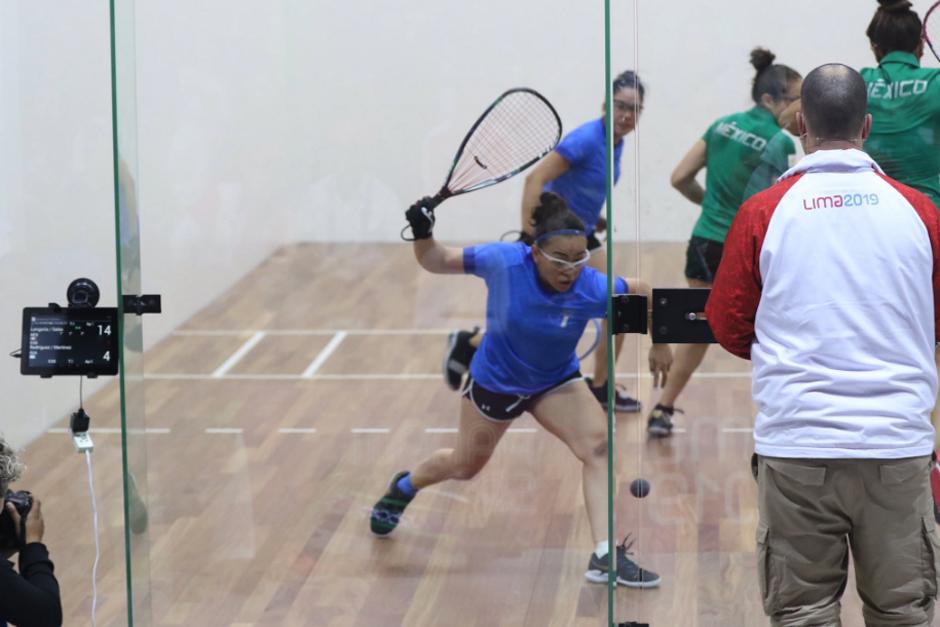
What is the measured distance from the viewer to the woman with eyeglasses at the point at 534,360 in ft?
9.91

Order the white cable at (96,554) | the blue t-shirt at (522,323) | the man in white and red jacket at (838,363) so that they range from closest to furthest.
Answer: the man in white and red jacket at (838,363), the blue t-shirt at (522,323), the white cable at (96,554)

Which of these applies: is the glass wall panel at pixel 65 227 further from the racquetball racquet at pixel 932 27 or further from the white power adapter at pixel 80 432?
the racquetball racquet at pixel 932 27

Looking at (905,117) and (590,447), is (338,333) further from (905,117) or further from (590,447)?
(905,117)

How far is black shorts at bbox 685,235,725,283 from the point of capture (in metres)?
2.94

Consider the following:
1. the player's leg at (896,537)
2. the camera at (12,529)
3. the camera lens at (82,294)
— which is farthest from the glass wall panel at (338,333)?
the player's leg at (896,537)

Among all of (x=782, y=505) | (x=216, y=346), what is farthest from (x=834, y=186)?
(x=216, y=346)

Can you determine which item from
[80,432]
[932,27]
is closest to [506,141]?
[932,27]

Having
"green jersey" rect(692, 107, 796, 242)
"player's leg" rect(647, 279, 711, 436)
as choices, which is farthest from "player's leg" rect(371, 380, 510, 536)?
"green jersey" rect(692, 107, 796, 242)

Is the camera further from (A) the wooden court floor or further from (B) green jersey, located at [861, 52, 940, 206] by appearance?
(B) green jersey, located at [861, 52, 940, 206]

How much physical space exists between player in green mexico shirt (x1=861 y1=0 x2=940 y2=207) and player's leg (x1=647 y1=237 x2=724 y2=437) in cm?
36

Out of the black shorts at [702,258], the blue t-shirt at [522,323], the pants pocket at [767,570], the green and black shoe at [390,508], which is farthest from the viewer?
the green and black shoe at [390,508]

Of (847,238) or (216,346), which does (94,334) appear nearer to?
(216,346)

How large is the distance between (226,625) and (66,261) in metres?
0.83

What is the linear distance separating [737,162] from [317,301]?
0.89 metres
